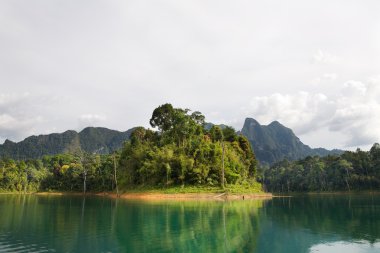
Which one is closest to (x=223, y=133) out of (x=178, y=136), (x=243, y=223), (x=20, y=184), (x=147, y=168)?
(x=178, y=136)

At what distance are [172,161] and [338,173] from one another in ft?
226

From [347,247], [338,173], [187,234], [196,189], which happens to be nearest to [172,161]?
[196,189]

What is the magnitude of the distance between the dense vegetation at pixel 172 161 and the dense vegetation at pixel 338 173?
130 ft

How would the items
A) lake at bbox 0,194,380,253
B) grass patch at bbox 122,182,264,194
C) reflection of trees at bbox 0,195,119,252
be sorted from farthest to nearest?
grass patch at bbox 122,182,264,194, lake at bbox 0,194,380,253, reflection of trees at bbox 0,195,119,252

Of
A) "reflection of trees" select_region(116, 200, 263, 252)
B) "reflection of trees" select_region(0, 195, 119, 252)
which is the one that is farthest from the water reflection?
"reflection of trees" select_region(0, 195, 119, 252)

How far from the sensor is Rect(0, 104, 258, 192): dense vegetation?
221 ft

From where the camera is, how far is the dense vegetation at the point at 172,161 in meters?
67.5

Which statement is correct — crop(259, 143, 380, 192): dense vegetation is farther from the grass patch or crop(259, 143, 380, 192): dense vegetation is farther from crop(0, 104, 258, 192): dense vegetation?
the grass patch

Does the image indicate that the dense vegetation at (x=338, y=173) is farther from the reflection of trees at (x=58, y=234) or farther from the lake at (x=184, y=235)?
the reflection of trees at (x=58, y=234)

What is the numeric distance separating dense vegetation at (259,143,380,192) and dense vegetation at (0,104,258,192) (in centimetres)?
3975

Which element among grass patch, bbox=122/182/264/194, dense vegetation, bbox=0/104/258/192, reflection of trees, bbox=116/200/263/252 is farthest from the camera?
dense vegetation, bbox=0/104/258/192

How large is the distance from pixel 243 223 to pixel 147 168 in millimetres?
43091

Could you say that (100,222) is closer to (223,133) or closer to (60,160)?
(223,133)

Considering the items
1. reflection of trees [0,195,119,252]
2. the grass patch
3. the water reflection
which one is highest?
the grass patch
